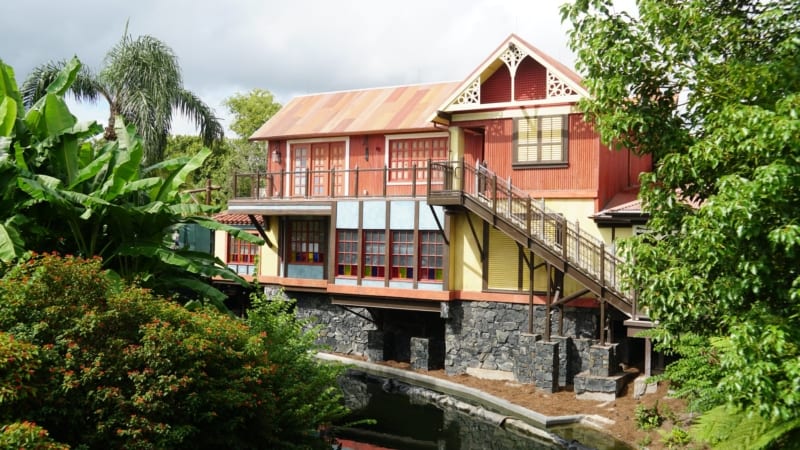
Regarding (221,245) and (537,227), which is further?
(221,245)

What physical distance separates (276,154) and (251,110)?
17647mm

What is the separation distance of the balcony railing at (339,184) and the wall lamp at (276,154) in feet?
2.90

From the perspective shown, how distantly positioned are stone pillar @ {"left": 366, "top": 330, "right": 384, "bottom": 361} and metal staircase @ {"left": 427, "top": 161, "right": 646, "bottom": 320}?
4.91 meters

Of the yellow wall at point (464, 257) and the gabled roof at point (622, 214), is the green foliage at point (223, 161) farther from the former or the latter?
the gabled roof at point (622, 214)

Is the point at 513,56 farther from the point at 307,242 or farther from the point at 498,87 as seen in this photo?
the point at 307,242

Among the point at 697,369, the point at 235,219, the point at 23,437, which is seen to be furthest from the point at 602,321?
the point at 235,219

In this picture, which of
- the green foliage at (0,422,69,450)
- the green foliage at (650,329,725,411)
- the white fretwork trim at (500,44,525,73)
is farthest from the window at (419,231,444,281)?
the green foliage at (0,422,69,450)

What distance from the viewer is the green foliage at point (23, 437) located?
6820 mm

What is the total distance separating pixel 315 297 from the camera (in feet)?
76.8

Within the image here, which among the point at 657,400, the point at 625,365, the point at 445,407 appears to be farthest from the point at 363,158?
the point at 657,400

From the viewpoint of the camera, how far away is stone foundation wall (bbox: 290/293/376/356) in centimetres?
2248

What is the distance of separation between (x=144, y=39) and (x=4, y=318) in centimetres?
1444

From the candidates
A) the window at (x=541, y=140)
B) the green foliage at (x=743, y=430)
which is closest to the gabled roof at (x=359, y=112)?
the window at (x=541, y=140)

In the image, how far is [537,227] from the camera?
18.3 m
